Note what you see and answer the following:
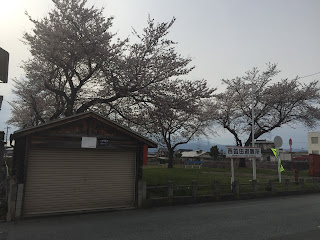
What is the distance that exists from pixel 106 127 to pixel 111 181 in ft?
7.95

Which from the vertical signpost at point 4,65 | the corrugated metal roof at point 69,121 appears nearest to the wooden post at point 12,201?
the corrugated metal roof at point 69,121

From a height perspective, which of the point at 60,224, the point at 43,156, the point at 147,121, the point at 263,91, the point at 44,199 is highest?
the point at 263,91

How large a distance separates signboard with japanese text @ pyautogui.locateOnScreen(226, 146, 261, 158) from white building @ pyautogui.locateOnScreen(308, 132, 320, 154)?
55.3 m

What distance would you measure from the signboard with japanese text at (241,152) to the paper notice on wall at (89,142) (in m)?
8.00

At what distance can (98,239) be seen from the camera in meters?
6.88

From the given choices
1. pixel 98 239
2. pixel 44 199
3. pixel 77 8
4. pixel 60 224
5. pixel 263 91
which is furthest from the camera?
pixel 263 91

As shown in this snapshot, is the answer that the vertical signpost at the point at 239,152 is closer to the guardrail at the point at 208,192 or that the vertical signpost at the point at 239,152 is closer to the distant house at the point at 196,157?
the guardrail at the point at 208,192

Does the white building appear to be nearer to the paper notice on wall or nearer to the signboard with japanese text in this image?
the signboard with japanese text

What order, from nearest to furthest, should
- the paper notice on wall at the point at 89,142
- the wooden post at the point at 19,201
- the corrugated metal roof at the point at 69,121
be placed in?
the wooden post at the point at 19,201 < the corrugated metal roof at the point at 69,121 < the paper notice on wall at the point at 89,142

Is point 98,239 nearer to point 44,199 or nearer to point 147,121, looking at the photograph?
point 44,199

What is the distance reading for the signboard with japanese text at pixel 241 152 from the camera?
1493 cm

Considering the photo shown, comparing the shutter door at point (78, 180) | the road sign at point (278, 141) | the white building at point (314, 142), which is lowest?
the shutter door at point (78, 180)

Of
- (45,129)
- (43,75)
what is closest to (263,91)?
(43,75)

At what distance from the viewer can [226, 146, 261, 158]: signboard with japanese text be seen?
14.9 metres
